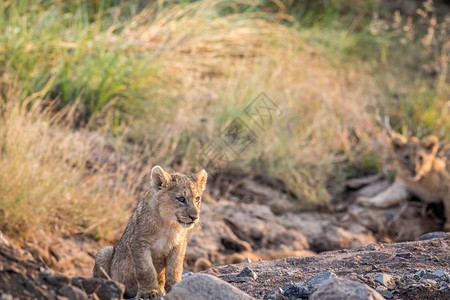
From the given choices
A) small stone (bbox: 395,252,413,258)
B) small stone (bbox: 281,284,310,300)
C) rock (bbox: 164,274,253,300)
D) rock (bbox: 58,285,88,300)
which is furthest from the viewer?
small stone (bbox: 395,252,413,258)

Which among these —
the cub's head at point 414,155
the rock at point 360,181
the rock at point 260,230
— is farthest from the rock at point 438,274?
the rock at point 360,181

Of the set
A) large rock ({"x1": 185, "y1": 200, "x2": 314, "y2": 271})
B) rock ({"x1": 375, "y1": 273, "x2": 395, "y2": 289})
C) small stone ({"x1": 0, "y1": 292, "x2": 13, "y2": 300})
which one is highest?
small stone ({"x1": 0, "y1": 292, "x2": 13, "y2": 300})

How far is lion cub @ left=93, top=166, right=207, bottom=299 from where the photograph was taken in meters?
5.26

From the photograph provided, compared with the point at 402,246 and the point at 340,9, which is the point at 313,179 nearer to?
the point at 402,246

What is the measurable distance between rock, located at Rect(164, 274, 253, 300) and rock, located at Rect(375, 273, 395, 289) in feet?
3.83

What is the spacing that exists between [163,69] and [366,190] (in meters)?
3.44

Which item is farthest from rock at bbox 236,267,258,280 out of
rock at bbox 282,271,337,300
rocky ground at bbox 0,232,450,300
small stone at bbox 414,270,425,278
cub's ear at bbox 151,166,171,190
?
small stone at bbox 414,270,425,278

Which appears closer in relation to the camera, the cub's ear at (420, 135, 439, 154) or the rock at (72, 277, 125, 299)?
the rock at (72, 277, 125, 299)

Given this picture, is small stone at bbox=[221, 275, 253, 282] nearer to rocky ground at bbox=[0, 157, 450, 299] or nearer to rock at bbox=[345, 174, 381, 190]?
rocky ground at bbox=[0, 157, 450, 299]

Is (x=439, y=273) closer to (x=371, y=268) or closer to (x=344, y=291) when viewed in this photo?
(x=371, y=268)

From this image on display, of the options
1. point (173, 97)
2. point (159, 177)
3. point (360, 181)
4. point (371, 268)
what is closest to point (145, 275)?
point (159, 177)

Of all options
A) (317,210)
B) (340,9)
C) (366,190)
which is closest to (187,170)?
(317,210)

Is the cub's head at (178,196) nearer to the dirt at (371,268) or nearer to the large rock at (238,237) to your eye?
the dirt at (371,268)

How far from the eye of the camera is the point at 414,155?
11102 millimetres
